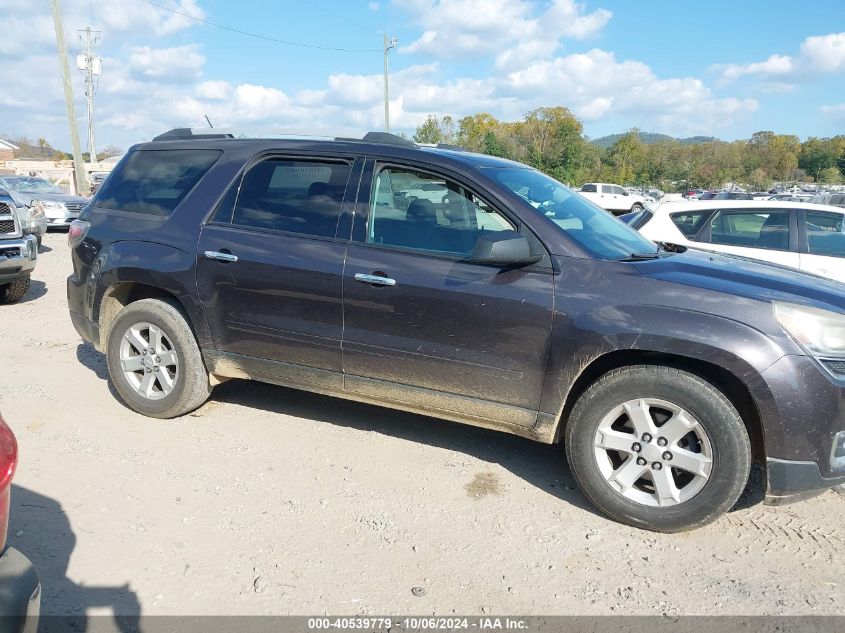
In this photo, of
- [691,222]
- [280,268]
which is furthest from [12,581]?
[691,222]

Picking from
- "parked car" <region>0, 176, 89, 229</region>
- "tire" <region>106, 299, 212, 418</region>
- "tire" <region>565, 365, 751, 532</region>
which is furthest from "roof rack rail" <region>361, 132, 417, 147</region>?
"parked car" <region>0, 176, 89, 229</region>

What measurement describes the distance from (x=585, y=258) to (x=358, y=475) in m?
1.77

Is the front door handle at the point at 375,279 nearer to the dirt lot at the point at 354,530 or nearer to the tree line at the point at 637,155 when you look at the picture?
the dirt lot at the point at 354,530

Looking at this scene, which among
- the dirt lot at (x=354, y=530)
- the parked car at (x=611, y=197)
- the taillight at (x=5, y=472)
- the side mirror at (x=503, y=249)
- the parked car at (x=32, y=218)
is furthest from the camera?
the parked car at (x=611, y=197)

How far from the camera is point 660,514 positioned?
3211 mm

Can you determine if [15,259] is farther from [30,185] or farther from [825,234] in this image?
[30,185]

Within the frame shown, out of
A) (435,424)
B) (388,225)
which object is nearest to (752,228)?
(435,424)

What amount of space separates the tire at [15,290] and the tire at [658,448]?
24.8 feet

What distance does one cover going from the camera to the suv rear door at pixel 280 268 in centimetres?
384

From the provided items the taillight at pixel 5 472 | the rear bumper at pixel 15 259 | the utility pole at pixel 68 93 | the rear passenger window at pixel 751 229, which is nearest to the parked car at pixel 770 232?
the rear passenger window at pixel 751 229

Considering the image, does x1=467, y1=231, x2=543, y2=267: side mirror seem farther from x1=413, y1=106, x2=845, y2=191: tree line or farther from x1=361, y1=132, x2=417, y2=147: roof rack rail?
x1=413, y1=106, x2=845, y2=191: tree line

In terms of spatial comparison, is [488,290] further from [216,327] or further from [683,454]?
[216,327]

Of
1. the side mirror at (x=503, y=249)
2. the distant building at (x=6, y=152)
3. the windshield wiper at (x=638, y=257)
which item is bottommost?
the windshield wiper at (x=638, y=257)

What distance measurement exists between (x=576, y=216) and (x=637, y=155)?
212 ft
